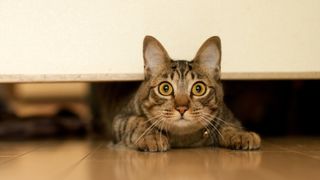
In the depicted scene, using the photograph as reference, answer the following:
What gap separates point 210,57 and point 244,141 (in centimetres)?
35

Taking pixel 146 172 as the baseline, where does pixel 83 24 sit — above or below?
above

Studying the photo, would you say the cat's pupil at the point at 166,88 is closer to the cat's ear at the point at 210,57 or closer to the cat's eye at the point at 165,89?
the cat's eye at the point at 165,89

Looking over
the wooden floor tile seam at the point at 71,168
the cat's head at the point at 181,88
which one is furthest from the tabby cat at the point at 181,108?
the wooden floor tile seam at the point at 71,168

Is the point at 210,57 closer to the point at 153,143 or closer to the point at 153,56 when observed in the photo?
the point at 153,56

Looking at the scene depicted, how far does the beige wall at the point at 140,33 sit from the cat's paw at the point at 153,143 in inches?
11.6

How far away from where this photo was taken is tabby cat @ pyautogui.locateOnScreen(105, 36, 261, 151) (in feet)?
4.74

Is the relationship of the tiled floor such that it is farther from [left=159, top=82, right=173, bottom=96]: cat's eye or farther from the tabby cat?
[left=159, top=82, right=173, bottom=96]: cat's eye

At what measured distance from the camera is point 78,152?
1.50 m

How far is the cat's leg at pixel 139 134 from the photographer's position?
145 cm

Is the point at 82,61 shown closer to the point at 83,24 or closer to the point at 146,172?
the point at 83,24

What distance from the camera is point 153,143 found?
4.74ft

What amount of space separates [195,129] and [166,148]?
14 cm

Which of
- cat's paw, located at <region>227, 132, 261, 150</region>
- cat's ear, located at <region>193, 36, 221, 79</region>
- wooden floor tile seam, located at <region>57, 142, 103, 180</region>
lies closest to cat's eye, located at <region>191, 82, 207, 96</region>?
cat's ear, located at <region>193, 36, 221, 79</region>

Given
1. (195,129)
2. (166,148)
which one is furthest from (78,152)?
(195,129)
